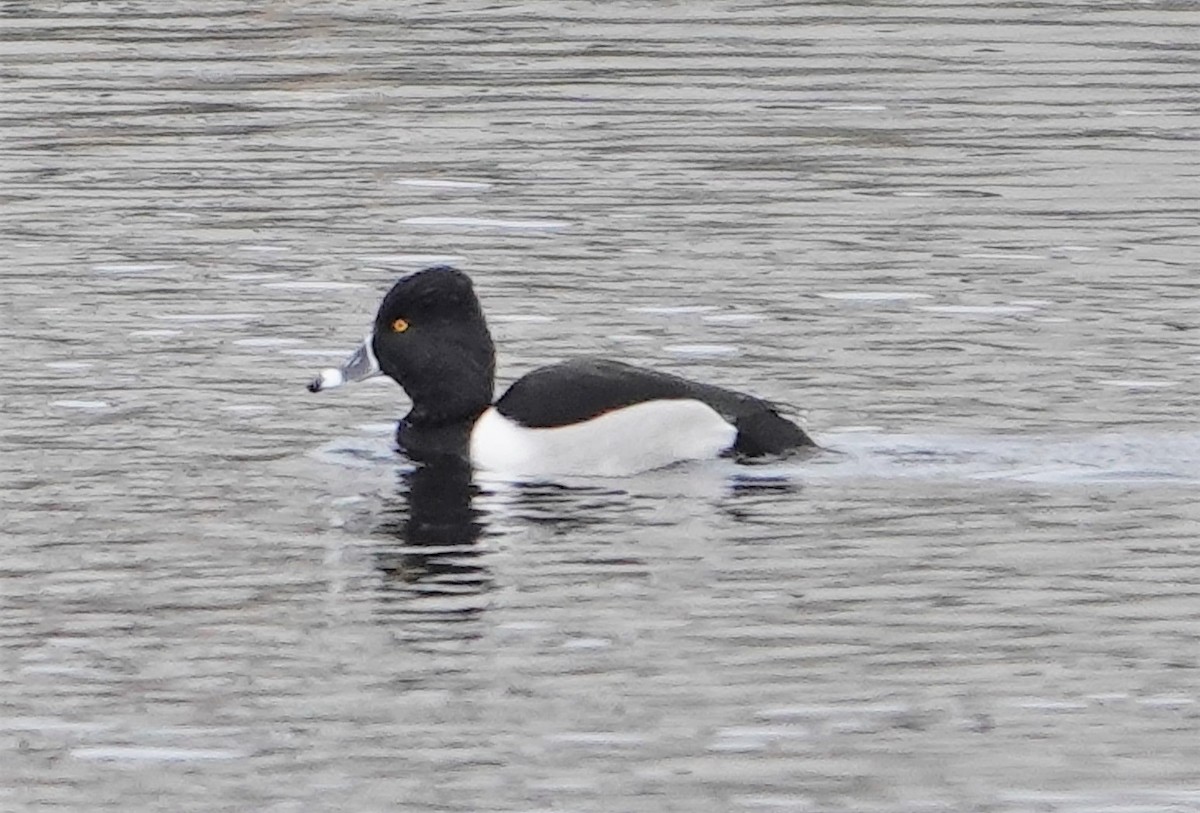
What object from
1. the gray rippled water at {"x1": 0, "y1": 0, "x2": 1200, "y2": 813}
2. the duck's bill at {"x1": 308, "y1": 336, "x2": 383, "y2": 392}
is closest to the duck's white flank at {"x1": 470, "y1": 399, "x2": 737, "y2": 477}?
the gray rippled water at {"x1": 0, "y1": 0, "x2": 1200, "y2": 813}

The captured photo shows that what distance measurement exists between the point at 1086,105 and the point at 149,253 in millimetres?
8346

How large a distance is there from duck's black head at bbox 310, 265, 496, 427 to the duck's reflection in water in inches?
16.8

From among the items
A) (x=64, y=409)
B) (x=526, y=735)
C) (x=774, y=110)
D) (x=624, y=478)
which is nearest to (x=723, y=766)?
(x=526, y=735)

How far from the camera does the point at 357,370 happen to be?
50.6 feet

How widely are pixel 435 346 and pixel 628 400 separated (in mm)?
1067

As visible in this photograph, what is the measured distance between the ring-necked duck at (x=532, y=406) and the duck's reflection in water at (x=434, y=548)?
0.26m

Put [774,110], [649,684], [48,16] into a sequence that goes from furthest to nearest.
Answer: [48,16]
[774,110]
[649,684]

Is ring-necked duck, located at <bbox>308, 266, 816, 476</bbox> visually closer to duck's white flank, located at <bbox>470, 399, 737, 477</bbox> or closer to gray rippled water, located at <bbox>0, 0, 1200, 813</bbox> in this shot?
duck's white flank, located at <bbox>470, 399, 737, 477</bbox>

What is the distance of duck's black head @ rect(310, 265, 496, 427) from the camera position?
15.3 m

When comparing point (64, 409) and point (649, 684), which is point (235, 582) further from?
point (64, 409)

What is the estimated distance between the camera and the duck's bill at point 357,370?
50.2 ft

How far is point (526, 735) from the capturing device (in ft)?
34.6

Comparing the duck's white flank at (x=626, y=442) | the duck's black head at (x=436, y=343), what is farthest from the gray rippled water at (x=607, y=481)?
the duck's black head at (x=436, y=343)

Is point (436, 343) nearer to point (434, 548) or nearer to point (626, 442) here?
point (626, 442)
